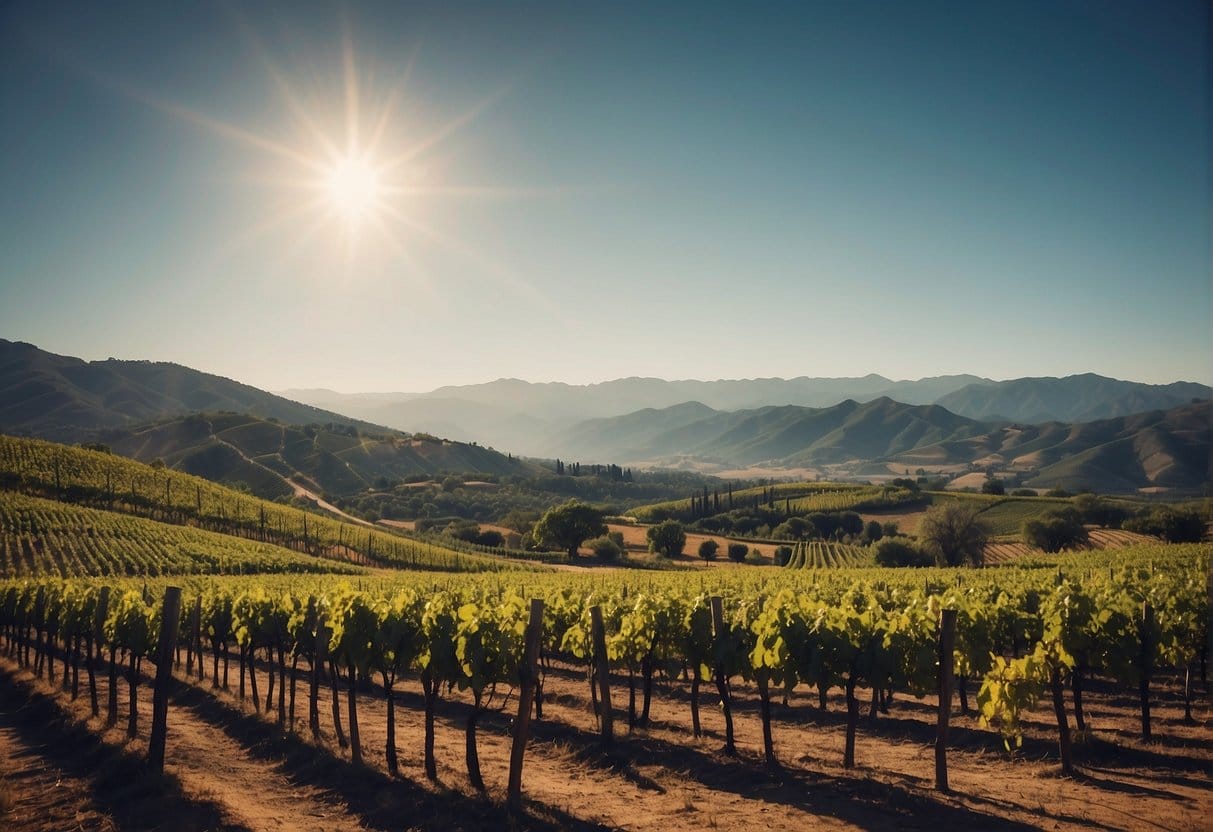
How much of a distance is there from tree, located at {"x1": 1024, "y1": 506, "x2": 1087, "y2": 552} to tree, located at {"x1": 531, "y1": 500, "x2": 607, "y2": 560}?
57759 millimetres

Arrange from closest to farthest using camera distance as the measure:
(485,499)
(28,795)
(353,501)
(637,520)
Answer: (28,795)
(637,520)
(353,501)
(485,499)

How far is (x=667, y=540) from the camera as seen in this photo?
96.0 metres

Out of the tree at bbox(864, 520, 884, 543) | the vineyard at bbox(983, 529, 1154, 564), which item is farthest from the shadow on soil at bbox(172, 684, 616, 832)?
the tree at bbox(864, 520, 884, 543)

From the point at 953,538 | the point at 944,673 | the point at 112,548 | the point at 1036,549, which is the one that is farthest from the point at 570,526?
the point at 944,673

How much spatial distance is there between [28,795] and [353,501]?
16357cm

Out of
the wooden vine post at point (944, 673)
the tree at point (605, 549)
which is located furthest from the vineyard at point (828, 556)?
the wooden vine post at point (944, 673)

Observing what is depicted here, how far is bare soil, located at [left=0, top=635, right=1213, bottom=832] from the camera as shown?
9.72 meters

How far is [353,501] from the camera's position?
164875 mm

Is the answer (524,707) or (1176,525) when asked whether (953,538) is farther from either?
(524,707)

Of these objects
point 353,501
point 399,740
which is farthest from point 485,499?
point 399,740

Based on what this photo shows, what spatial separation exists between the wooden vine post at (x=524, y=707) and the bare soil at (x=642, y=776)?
1.21 feet

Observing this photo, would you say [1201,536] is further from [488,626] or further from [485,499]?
[485,499]

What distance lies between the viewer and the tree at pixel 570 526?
302 ft

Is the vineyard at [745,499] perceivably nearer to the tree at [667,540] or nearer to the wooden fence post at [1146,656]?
the tree at [667,540]
